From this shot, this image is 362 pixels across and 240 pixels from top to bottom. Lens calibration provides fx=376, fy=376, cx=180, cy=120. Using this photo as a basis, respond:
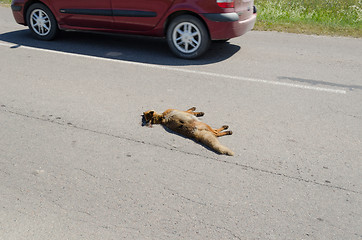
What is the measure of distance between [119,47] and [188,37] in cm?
159

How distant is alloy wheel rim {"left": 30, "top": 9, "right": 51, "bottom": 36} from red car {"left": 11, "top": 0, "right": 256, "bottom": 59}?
0.48 ft

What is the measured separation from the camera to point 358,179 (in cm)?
333

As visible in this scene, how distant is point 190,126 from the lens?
13.2ft

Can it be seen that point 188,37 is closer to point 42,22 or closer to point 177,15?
point 177,15

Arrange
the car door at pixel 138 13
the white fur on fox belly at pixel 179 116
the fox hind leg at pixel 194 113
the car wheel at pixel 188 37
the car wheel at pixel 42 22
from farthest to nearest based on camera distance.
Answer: the car wheel at pixel 42 22, the car door at pixel 138 13, the car wheel at pixel 188 37, the fox hind leg at pixel 194 113, the white fur on fox belly at pixel 179 116

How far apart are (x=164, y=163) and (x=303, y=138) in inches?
60.9

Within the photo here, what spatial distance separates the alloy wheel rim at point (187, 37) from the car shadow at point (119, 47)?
0.23 metres

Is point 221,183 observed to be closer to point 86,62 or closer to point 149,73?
point 149,73

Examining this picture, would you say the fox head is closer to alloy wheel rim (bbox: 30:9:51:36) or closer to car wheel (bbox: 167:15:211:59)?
car wheel (bbox: 167:15:211:59)

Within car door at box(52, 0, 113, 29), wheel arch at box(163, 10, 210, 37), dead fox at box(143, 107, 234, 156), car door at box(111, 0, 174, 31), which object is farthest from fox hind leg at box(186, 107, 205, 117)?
car door at box(52, 0, 113, 29)

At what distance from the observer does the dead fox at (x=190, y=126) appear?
3.80 m

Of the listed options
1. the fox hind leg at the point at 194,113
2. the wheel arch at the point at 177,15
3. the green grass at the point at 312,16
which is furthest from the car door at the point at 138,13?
the green grass at the point at 312,16

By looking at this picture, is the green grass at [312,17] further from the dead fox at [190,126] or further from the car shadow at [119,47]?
the dead fox at [190,126]

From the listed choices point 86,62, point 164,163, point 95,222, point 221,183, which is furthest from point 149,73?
point 95,222
